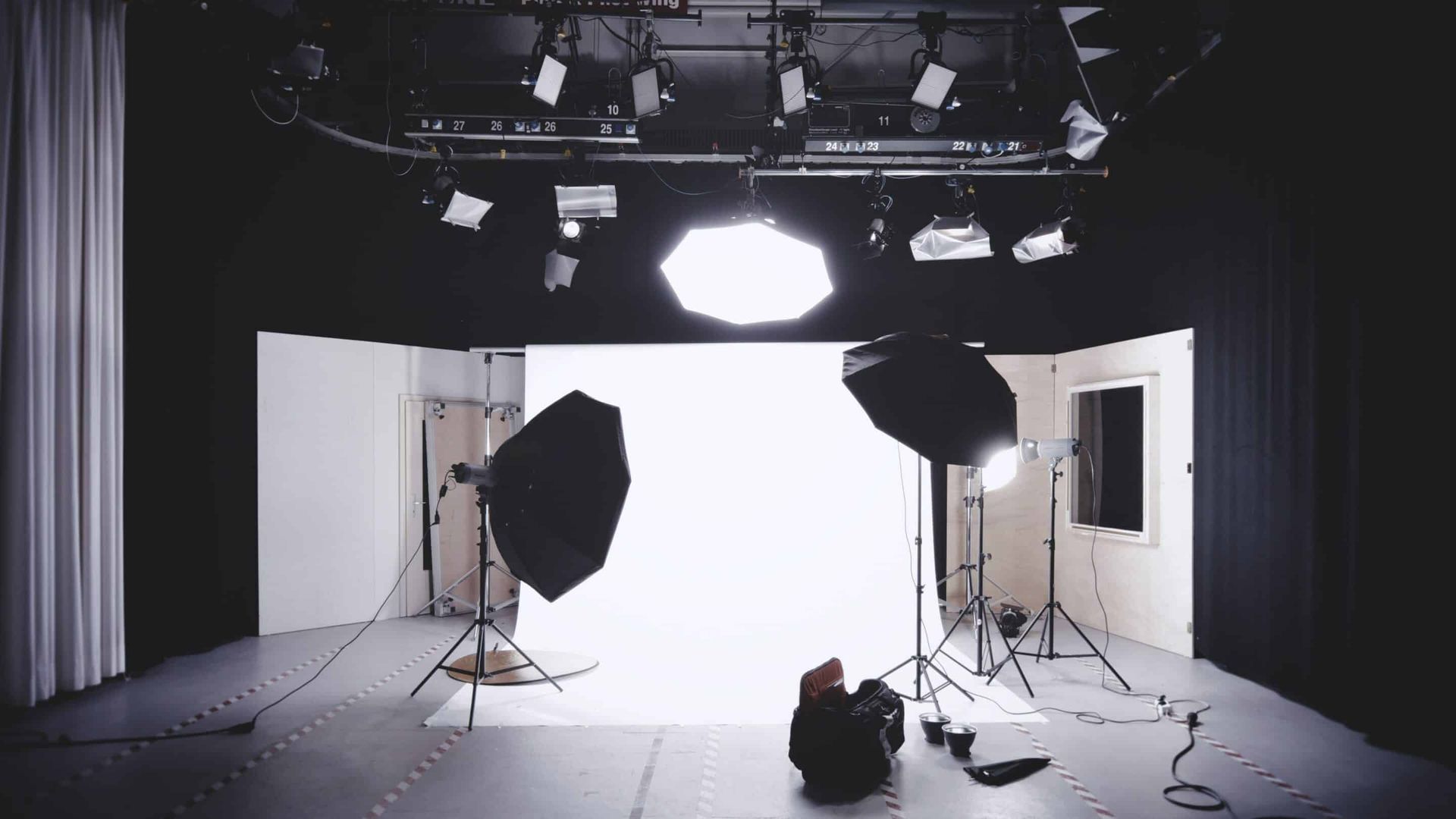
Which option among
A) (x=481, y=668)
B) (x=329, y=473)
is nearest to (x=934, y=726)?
(x=481, y=668)

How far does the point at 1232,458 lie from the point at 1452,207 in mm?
1702

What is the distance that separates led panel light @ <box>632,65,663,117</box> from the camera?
14.7 ft

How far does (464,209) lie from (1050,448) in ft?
13.5

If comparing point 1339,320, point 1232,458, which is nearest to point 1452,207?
point 1339,320

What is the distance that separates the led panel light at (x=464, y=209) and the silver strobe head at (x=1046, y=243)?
12.6 ft

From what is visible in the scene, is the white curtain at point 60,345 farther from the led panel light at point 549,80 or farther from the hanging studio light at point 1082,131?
the hanging studio light at point 1082,131

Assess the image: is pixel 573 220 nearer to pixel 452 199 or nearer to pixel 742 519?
pixel 452 199

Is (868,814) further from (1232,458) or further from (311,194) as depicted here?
(311,194)

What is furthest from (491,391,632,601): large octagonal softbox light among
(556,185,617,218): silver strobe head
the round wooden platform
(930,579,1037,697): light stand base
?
(556,185,617,218): silver strobe head

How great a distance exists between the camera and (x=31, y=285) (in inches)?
152

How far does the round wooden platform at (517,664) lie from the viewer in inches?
171

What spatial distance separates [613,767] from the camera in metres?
3.20

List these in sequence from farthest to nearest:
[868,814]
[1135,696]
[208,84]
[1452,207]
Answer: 1. [208,84]
2. [1135,696]
3. [1452,207]
4. [868,814]

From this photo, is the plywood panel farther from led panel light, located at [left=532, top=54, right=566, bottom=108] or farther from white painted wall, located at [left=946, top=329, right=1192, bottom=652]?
white painted wall, located at [left=946, top=329, right=1192, bottom=652]
